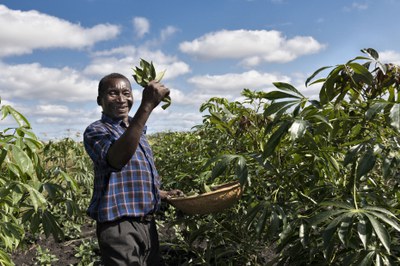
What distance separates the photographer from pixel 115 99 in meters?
2.04

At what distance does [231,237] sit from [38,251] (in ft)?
5.26

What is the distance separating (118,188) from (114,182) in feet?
0.10

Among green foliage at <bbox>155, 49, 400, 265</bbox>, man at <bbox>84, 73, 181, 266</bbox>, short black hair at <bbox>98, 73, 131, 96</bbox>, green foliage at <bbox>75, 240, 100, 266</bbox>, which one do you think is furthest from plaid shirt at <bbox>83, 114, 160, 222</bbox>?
green foliage at <bbox>75, 240, 100, 266</bbox>

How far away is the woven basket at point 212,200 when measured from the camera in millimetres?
1762

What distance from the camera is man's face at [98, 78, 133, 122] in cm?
203

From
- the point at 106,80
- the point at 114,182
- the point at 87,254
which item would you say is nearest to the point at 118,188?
the point at 114,182

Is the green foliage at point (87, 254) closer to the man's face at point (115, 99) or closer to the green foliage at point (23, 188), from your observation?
the green foliage at point (23, 188)

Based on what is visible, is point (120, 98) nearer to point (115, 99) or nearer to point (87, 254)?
point (115, 99)

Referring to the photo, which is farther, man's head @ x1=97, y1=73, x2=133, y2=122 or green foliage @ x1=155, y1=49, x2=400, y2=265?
man's head @ x1=97, y1=73, x2=133, y2=122

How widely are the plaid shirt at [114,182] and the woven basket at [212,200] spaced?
0.20 meters

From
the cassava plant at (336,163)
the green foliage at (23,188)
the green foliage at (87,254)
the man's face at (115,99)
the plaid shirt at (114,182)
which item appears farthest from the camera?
the green foliage at (87,254)

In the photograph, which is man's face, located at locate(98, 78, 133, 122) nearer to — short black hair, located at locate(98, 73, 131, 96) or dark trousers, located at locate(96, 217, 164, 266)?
short black hair, located at locate(98, 73, 131, 96)

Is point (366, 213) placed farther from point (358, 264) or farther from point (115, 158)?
point (115, 158)

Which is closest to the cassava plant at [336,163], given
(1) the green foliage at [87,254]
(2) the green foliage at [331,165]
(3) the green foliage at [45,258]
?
(2) the green foliage at [331,165]
